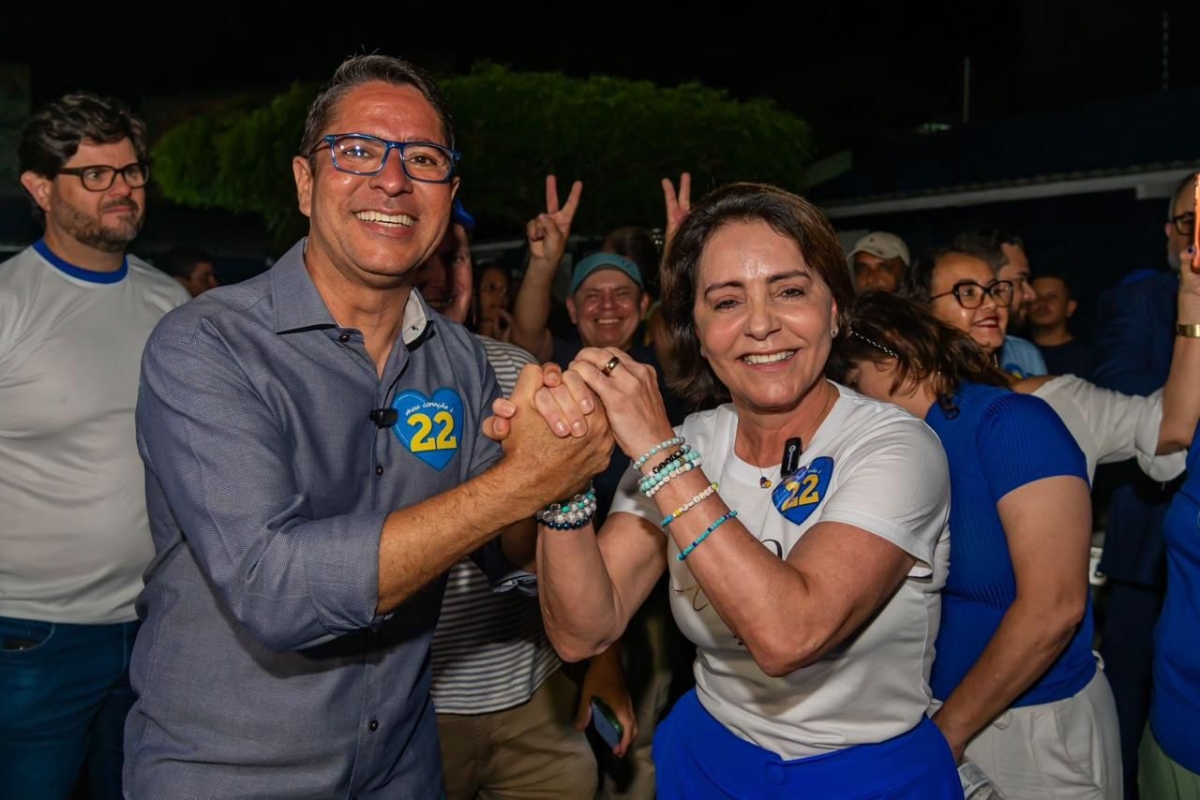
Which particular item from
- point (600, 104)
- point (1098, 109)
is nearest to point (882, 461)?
point (1098, 109)

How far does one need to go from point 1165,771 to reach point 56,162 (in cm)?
349

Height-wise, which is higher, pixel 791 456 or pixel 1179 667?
pixel 791 456

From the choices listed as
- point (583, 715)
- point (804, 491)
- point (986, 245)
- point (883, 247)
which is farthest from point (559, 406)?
point (883, 247)

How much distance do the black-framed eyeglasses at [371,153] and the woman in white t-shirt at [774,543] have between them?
1.66 ft

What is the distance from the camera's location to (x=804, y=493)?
189cm

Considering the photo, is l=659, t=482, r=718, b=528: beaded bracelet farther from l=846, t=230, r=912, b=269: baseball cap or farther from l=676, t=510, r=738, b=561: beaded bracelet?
l=846, t=230, r=912, b=269: baseball cap

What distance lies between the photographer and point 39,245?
3146 millimetres

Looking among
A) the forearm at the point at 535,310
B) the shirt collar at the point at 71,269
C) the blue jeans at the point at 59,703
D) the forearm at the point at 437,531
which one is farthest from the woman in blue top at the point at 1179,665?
the shirt collar at the point at 71,269

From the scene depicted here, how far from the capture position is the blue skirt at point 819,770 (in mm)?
1822

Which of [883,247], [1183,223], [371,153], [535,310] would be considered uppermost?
[371,153]

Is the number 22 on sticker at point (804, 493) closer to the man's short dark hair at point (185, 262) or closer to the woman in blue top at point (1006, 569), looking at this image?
the woman in blue top at point (1006, 569)

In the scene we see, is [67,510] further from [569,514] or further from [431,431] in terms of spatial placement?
[569,514]

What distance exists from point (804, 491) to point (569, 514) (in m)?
0.43

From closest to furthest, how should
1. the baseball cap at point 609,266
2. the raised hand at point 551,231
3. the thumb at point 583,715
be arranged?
the thumb at point 583,715 < the raised hand at point 551,231 < the baseball cap at point 609,266
